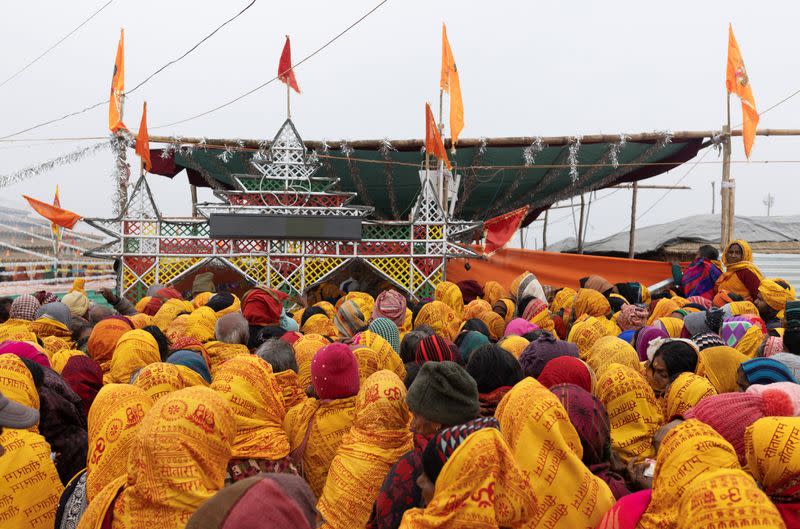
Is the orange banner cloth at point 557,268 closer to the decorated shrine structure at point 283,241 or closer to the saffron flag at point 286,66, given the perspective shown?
the decorated shrine structure at point 283,241

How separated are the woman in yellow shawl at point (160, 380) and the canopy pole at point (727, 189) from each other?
28.3ft

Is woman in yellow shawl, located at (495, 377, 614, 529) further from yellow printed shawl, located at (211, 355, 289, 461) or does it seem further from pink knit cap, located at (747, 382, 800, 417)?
yellow printed shawl, located at (211, 355, 289, 461)

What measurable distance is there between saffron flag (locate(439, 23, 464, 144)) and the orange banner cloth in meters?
2.85

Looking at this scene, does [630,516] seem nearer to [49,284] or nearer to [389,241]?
[389,241]

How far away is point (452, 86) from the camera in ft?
31.9

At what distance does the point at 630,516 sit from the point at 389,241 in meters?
8.19

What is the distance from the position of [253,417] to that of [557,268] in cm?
888

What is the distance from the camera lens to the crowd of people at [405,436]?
1.57 metres

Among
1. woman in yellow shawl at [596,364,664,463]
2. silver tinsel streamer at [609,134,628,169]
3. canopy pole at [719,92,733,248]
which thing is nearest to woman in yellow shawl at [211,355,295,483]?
woman in yellow shawl at [596,364,664,463]

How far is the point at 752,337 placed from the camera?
367 centimetres

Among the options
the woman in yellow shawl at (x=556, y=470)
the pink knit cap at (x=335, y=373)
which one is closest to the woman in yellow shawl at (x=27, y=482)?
the pink knit cap at (x=335, y=373)

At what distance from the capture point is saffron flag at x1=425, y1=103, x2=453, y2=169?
912 cm

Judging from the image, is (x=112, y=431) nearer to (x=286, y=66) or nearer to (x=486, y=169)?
(x=286, y=66)

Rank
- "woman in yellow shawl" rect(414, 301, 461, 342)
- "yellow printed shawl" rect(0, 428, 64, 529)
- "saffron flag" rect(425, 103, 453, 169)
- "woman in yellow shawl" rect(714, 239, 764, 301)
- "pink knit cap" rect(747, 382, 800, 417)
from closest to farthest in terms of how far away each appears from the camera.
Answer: "pink knit cap" rect(747, 382, 800, 417)
"yellow printed shawl" rect(0, 428, 64, 529)
"woman in yellow shawl" rect(414, 301, 461, 342)
"woman in yellow shawl" rect(714, 239, 764, 301)
"saffron flag" rect(425, 103, 453, 169)
